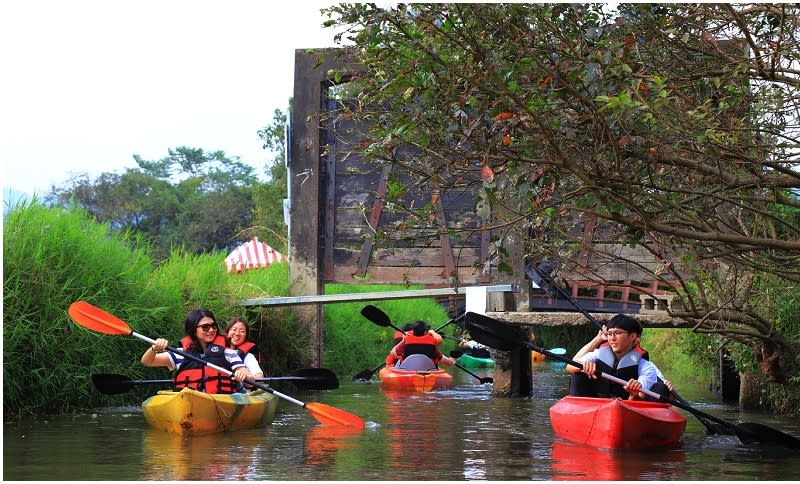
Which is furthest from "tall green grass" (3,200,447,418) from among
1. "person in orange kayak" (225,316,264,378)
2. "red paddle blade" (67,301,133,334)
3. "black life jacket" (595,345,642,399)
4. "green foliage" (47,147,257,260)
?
"green foliage" (47,147,257,260)

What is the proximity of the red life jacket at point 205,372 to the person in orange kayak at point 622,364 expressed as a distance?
3166 millimetres

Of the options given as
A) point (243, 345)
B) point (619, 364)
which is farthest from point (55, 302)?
point (619, 364)

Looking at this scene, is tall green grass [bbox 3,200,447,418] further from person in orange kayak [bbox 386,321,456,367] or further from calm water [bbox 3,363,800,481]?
person in orange kayak [bbox 386,321,456,367]

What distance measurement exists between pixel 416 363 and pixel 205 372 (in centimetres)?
585

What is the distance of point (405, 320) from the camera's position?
23.0 meters

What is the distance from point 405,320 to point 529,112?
17.5 meters

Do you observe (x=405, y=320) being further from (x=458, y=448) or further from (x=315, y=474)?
(x=315, y=474)

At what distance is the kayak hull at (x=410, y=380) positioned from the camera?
15305 mm

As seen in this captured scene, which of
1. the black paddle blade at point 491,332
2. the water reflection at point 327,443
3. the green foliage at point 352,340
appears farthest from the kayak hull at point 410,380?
the black paddle blade at point 491,332

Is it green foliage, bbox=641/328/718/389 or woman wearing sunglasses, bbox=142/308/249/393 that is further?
green foliage, bbox=641/328/718/389

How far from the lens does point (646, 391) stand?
29.4ft

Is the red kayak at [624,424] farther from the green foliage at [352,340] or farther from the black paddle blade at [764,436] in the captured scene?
the green foliage at [352,340]

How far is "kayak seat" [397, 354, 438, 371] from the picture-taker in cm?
1564

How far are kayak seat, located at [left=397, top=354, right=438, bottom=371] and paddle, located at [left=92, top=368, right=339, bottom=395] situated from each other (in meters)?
4.35
